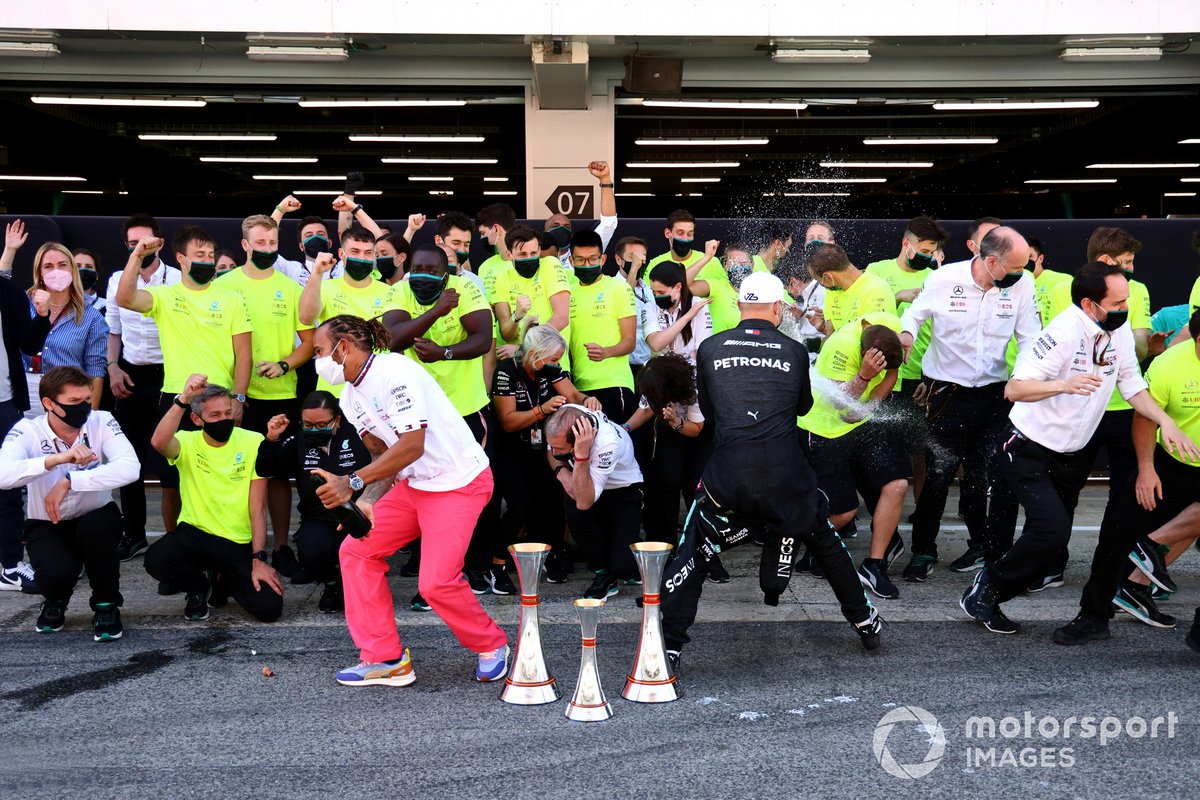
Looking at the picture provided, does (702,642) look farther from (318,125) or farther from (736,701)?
(318,125)

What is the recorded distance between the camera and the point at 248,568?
594 centimetres

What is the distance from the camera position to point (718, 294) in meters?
8.00

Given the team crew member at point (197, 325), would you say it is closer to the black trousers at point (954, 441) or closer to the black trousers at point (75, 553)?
the black trousers at point (75, 553)

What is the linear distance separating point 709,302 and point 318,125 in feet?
40.9

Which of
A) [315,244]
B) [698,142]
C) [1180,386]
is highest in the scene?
[698,142]

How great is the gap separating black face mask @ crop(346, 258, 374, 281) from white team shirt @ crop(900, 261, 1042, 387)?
10.5 ft

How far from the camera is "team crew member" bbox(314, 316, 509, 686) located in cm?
478

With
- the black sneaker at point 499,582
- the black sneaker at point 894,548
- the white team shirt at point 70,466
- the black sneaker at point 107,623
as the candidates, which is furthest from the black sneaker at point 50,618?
the black sneaker at point 894,548

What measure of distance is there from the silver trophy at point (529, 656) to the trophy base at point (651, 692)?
32 centimetres

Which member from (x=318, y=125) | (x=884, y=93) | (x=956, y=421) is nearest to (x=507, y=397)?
(x=956, y=421)

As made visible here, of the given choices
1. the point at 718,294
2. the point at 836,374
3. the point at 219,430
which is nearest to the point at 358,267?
the point at 219,430

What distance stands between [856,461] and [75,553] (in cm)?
425

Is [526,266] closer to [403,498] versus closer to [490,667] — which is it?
[403,498]

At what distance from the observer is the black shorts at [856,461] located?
6.26m
